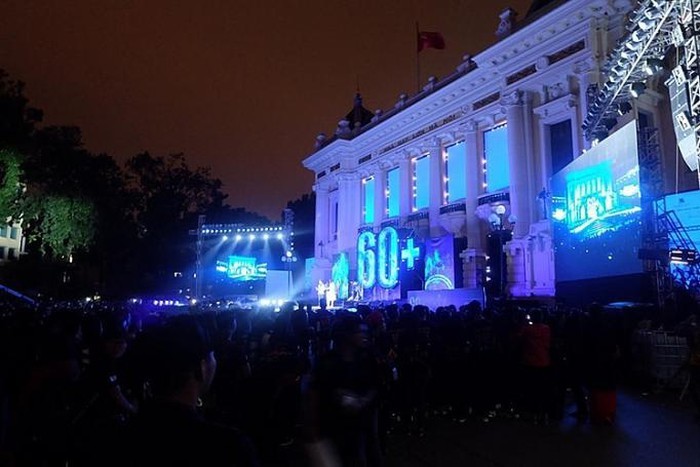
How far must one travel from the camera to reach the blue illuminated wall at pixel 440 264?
81.0 feet

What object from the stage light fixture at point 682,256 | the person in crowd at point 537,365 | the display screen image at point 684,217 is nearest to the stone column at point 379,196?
the display screen image at point 684,217

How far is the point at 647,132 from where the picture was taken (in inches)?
551

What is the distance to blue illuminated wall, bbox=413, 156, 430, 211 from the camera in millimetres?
30422

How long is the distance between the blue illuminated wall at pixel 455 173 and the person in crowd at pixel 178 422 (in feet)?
85.6

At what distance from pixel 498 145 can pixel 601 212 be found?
467 inches

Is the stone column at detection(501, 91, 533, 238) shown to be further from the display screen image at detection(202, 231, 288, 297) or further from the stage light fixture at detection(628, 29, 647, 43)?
the display screen image at detection(202, 231, 288, 297)

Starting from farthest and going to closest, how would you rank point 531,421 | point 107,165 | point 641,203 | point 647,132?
point 107,165 → point 647,132 → point 641,203 → point 531,421

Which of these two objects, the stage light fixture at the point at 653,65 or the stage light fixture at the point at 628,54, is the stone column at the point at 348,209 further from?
the stage light fixture at the point at 653,65

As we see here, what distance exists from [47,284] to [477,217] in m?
28.9

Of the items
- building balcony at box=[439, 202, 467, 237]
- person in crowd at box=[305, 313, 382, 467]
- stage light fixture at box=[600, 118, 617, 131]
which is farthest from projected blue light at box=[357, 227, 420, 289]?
person in crowd at box=[305, 313, 382, 467]

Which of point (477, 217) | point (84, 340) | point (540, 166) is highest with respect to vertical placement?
Result: point (540, 166)

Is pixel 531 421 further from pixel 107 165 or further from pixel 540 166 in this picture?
pixel 107 165

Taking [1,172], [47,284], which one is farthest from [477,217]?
[47,284]

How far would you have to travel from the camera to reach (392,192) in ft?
110
